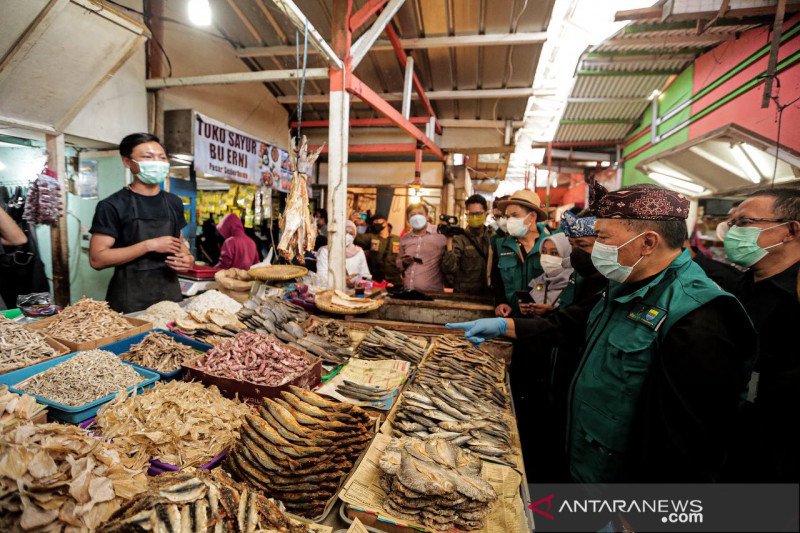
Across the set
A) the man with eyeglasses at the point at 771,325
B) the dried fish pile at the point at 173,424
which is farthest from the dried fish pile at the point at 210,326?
the man with eyeglasses at the point at 771,325

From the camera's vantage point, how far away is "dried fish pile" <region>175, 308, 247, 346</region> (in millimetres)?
3002

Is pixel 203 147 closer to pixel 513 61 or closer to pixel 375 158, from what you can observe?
pixel 375 158

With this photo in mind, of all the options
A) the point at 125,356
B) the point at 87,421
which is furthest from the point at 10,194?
the point at 87,421

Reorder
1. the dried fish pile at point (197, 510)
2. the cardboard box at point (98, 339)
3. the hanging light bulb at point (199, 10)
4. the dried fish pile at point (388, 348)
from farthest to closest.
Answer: the hanging light bulb at point (199, 10)
the dried fish pile at point (388, 348)
the cardboard box at point (98, 339)
the dried fish pile at point (197, 510)

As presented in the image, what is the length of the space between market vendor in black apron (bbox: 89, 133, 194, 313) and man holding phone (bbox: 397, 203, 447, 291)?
12.0 feet

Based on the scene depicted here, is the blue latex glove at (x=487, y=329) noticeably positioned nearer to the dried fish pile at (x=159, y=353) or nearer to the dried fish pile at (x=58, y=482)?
the dried fish pile at (x=159, y=353)

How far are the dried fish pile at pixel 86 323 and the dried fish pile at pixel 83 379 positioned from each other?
1.25 feet

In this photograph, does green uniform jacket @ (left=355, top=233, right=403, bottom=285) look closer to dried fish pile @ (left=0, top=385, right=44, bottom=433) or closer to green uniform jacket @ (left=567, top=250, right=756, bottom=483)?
green uniform jacket @ (left=567, top=250, right=756, bottom=483)

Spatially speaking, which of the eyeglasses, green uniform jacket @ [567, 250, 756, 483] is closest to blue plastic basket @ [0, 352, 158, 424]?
green uniform jacket @ [567, 250, 756, 483]

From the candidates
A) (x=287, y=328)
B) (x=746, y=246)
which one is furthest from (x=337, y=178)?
(x=746, y=246)

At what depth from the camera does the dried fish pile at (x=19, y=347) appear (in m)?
2.19

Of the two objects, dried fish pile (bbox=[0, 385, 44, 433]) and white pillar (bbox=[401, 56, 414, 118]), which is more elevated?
white pillar (bbox=[401, 56, 414, 118])

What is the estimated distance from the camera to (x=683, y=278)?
1985mm

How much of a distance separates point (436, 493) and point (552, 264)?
10.6 ft
